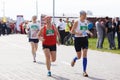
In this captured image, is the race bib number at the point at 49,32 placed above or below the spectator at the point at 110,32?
above

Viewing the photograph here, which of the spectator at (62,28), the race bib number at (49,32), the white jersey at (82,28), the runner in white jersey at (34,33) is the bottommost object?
the spectator at (62,28)

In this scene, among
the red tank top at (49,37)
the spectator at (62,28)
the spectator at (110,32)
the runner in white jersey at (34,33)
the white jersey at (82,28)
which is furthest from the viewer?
the spectator at (62,28)

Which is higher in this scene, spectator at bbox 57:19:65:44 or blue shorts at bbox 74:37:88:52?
blue shorts at bbox 74:37:88:52

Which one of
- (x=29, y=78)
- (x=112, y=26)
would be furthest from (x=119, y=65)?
(x=112, y=26)

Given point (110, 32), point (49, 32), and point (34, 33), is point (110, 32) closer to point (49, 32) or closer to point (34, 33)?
point (34, 33)

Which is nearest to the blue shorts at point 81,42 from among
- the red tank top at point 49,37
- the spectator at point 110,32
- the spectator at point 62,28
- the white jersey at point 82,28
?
the white jersey at point 82,28

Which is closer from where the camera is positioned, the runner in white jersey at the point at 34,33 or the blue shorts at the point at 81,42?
the blue shorts at the point at 81,42

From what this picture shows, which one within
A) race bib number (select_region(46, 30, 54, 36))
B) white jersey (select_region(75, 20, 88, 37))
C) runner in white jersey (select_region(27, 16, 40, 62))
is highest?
white jersey (select_region(75, 20, 88, 37))

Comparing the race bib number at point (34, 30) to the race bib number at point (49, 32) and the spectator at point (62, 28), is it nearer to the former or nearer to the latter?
the race bib number at point (49, 32)

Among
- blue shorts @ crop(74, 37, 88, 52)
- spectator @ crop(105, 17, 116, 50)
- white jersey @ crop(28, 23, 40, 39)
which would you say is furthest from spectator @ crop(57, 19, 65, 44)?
blue shorts @ crop(74, 37, 88, 52)

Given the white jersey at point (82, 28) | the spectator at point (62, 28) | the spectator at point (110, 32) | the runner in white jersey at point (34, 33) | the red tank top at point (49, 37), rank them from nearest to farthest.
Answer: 1. the red tank top at point (49, 37)
2. the white jersey at point (82, 28)
3. the runner in white jersey at point (34, 33)
4. the spectator at point (110, 32)
5. the spectator at point (62, 28)

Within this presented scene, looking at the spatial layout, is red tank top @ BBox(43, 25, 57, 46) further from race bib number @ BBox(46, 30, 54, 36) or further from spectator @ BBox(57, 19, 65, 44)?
spectator @ BBox(57, 19, 65, 44)

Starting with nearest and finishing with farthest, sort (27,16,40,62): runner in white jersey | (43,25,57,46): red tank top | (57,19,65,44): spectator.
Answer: (43,25,57,46): red tank top, (27,16,40,62): runner in white jersey, (57,19,65,44): spectator

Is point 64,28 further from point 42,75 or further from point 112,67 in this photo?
point 42,75
